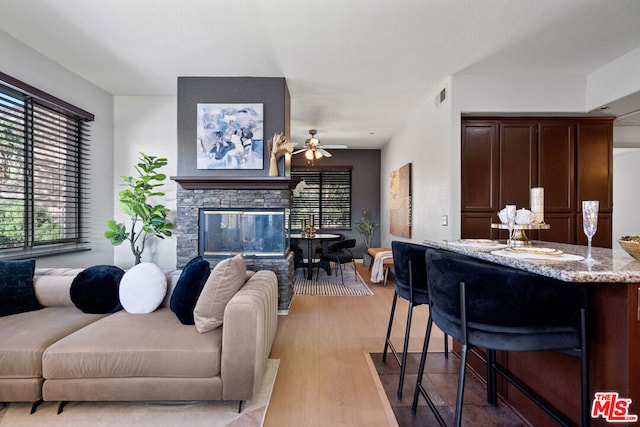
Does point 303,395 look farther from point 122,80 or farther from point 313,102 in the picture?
point 122,80

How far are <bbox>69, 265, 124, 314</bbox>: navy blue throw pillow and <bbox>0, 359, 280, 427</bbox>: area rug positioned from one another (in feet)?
2.10

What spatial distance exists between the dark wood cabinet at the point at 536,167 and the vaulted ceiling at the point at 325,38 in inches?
23.3

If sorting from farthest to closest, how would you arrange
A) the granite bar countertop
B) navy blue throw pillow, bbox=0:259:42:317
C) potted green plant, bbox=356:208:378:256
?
potted green plant, bbox=356:208:378:256 < navy blue throw pillow, bbox=0:259:42:317 < the granite bar countertop

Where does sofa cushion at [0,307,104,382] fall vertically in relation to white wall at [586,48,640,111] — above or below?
below

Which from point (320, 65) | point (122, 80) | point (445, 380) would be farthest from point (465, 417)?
point (122, 80)

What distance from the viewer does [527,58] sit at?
317 centimetres

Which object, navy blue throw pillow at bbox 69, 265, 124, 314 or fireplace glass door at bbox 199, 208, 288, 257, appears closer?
navy blue throw pillow at bbox 69, 265, 124, 314

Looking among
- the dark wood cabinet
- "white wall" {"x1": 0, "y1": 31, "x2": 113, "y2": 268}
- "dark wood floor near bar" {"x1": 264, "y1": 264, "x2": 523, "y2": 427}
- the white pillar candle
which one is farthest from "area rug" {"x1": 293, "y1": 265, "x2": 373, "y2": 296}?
the white pillar candle

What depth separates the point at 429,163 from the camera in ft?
14.1

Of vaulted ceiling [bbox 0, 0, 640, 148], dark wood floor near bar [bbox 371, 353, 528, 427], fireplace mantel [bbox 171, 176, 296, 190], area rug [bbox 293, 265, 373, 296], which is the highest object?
vaulted ceiling [bbox 0, 0, 640, 148]

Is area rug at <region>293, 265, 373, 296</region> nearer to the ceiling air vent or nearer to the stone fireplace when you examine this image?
the stone fireplace

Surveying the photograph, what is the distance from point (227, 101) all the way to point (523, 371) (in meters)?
3.70

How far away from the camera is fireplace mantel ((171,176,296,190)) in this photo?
3.59 metres

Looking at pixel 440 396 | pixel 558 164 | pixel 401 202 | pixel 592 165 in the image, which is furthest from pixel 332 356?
pixel 592 165
